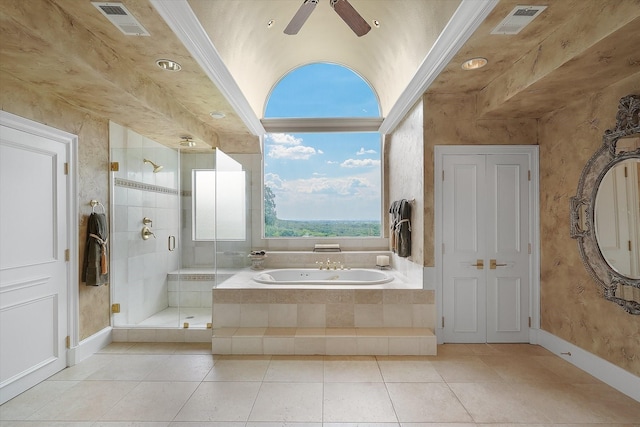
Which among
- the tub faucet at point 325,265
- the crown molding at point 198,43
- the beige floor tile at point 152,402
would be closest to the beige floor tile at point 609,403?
the tub faucet at point 325,265

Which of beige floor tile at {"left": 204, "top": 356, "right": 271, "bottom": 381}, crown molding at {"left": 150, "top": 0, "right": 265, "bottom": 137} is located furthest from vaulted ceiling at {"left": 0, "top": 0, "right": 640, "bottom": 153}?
beige floor tile at {"left": 204, "top": 356, "right": 271, "bottom": 381}

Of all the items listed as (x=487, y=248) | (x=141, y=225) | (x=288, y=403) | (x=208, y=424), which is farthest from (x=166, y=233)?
(x=487, y=248)

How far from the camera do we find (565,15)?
76.9 inches

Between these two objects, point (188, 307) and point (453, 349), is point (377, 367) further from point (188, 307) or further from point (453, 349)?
point (188, 307)

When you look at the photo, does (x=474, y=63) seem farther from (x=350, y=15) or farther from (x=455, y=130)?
(x=350, y=15)

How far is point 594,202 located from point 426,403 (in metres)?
1.96

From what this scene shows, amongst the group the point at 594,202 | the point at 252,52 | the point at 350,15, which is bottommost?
the point at 594,202

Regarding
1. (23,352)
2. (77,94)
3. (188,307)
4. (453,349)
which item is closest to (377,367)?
(453,349)

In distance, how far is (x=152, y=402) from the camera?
2.25 m

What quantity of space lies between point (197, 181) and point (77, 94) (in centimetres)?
129

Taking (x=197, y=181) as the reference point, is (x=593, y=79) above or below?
above

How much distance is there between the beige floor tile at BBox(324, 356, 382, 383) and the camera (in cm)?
254

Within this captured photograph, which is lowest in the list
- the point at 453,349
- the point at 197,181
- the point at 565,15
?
the point at 453,349

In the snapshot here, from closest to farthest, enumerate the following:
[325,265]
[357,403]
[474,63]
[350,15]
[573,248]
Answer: [357,403] → [350,15] → [474,63] → [573,248] → [325,265]
